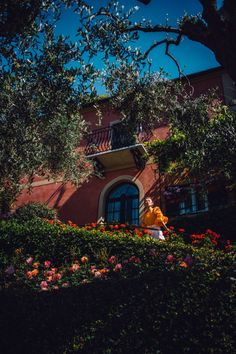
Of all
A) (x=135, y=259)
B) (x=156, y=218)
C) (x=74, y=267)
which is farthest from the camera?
(x=156, y=218)

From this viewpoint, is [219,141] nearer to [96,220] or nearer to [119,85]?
[119,85]

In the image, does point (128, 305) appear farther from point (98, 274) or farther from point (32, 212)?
point (32, 212)

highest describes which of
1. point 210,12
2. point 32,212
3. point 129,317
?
point 210,12

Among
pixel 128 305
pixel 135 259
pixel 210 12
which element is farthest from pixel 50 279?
pixel 210 12

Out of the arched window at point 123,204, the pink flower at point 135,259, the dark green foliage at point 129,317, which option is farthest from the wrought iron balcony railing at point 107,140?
the dark green foliage at point 129,317

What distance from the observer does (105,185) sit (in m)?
15.2

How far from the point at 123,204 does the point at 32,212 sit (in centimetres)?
431

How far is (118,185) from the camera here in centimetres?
1537

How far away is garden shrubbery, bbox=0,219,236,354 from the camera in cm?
529

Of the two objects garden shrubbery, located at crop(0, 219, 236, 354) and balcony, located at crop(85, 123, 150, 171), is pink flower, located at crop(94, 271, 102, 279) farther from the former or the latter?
balcony, located at crop(85, 123, 150, 171)

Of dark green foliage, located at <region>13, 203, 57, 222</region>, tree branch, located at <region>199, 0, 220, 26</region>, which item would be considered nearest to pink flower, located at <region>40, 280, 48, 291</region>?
dark green foliage, located at <region>13, 203, 57, 222</region>

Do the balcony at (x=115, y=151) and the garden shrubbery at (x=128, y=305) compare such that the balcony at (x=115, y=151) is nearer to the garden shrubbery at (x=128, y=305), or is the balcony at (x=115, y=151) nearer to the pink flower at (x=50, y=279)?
the garden shrubbery at (x=128, y=305)

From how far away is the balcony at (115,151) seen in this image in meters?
14.3

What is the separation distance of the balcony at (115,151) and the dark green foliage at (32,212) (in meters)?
3.27
